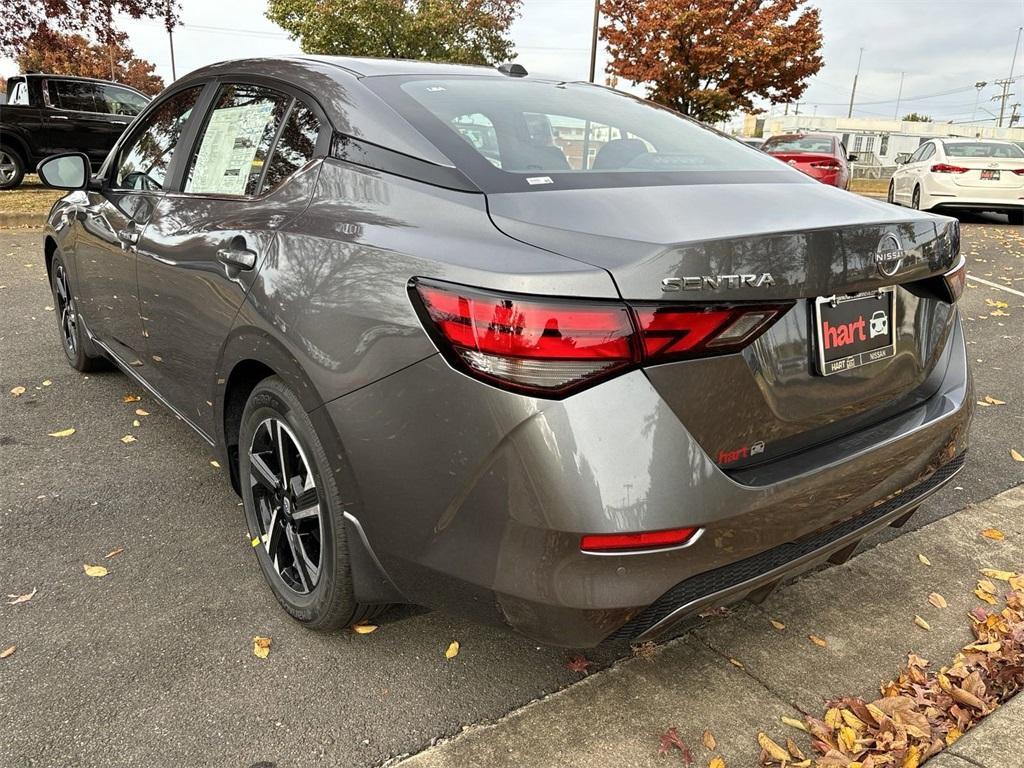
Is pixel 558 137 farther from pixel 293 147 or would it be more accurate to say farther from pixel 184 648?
pixel 184 648

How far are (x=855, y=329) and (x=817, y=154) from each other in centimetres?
1264

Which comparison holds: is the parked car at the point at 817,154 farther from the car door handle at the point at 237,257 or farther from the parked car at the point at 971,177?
the car door handle at the point at 237,257

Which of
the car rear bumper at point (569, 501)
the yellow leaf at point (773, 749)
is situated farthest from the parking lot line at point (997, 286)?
the yellow leaf at point (773, 749)

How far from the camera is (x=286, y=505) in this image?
2.42 m

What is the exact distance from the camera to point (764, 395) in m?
1.74

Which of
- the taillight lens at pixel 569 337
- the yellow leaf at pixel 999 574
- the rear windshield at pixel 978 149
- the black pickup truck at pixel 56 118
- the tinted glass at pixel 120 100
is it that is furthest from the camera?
the tinted glass at pixel 120 100

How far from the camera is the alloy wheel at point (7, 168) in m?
13.7

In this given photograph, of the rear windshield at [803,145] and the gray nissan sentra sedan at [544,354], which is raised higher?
the rear windshield at [803,145]

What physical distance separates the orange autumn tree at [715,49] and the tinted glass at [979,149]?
1199 centimetres

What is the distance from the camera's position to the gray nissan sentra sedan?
1.58m

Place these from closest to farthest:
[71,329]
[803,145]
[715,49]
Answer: [71,329]
[803,145]
[715,49]

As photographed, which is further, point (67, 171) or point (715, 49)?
point (715, 49)

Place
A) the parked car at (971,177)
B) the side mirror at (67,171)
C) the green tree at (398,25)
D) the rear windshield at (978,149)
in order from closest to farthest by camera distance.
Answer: the side mirror at (67,171) → the parked car at (971,177) → the rear windshield at (978,149) → the green tree at (398,25)

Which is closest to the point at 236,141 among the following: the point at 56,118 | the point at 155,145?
the point at 155,145
